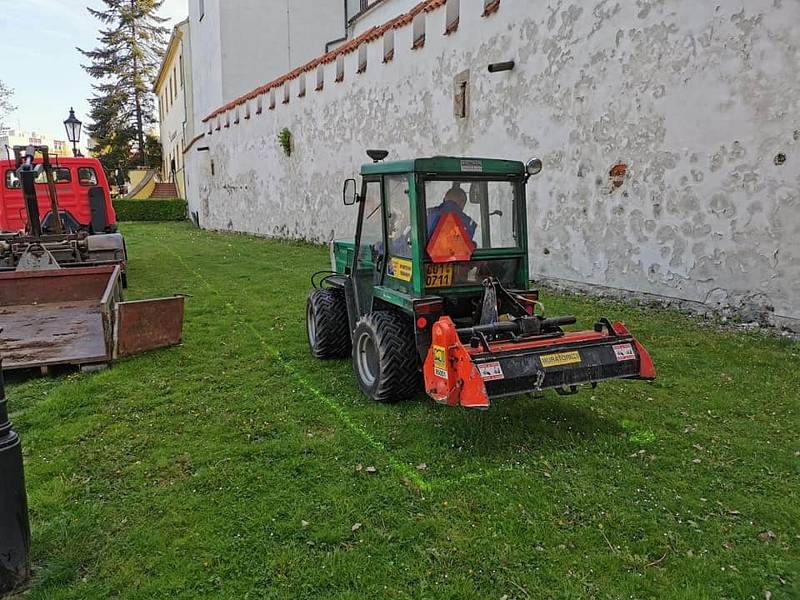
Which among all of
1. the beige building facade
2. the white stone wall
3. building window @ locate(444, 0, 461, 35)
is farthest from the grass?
the beige building facade

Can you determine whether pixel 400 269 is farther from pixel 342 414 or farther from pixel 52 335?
pixel 52 335

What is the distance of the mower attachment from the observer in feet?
13.0

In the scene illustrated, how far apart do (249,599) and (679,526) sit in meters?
2.15

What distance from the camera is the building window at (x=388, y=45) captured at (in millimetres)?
13625

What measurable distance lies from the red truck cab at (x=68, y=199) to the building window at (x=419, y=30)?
6.74 metres

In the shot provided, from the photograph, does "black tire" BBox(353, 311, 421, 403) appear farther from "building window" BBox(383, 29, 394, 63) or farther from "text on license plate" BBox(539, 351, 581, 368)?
"building window" BBox(383, 29, 394, 63)

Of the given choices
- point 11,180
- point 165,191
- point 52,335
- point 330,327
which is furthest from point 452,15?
point 165,191

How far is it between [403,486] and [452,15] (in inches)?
391

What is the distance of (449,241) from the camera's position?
184 inches

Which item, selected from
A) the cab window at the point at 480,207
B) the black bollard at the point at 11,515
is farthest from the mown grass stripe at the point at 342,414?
the black bollard at the point at 11,515

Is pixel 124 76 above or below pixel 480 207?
above

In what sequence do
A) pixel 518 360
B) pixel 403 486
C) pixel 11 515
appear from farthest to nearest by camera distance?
pixel 518 360, pixel 403 486, pixel 11 515

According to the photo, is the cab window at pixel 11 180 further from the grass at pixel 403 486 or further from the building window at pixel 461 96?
the building window at pixel 461 96

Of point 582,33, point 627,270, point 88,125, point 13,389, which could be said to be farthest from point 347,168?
point 88,125
